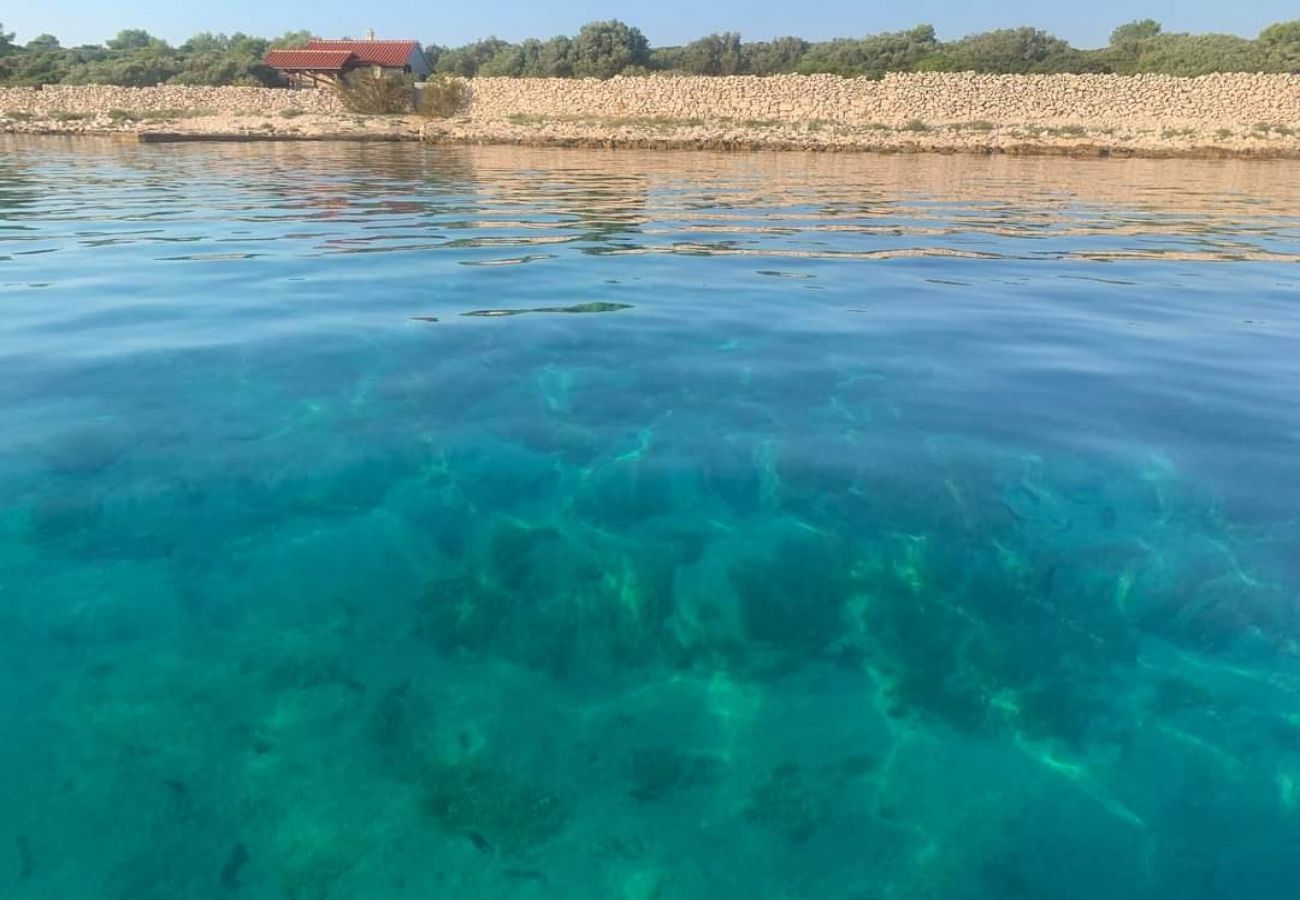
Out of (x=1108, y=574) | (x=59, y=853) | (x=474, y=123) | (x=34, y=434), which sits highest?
(x=474, y=123)

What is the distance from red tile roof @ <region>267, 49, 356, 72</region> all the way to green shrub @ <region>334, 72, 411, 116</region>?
7.43 m

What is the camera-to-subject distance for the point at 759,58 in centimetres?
6384

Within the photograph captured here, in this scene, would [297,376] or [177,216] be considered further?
[177,216]

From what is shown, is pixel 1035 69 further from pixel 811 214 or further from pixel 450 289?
pixel 450 289

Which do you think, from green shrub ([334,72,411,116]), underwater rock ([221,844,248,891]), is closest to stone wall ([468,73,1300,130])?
green shrub ([334,72,411,116])

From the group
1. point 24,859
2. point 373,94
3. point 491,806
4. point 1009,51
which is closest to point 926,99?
point 1009,51

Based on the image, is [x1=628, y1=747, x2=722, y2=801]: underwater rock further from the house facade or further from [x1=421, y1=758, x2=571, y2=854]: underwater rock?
the house facade

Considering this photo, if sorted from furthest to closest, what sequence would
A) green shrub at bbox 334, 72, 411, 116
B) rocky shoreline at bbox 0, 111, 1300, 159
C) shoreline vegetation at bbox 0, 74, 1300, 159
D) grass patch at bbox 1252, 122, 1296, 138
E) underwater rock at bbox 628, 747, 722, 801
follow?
green shrub at bbox 334, 72, 411, 116 < grass patch at bbox 1252, 122, 1296, 138 < shoreline vegetation at bbox 0, 74, 1300, 159 < rocky shoreline at bbox 0, 111, 1300, 159 < underwater rock at bbox 628, 747, 722, 801

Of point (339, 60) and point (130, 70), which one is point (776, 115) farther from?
point (130, 70)

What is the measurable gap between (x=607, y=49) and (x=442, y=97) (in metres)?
19.4

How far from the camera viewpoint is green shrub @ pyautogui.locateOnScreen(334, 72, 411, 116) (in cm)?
4384

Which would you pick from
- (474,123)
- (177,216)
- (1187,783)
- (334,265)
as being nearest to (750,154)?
(474,123)

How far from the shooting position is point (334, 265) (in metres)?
8.40

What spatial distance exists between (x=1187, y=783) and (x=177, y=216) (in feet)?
42.7
